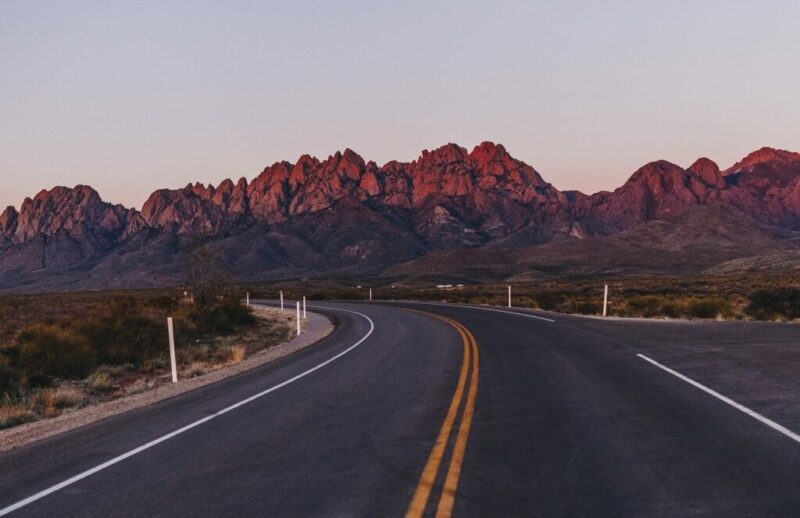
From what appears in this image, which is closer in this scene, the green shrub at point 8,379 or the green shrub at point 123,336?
the green shrub at point 8,379

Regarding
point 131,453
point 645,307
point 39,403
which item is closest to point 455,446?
point 131,453

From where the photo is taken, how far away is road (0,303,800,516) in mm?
5824

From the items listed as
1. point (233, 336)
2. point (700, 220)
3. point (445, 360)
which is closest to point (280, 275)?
point (700, 220)

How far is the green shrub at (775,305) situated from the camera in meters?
27.0

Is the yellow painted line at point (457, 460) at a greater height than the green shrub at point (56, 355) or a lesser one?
greater

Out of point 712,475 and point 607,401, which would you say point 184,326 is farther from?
point 712,475

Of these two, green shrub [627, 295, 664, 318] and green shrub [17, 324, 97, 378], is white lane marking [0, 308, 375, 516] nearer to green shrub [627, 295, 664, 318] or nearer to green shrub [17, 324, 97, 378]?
green shrub [17, 324, 97, 378]

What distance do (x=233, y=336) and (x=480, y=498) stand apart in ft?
82.6

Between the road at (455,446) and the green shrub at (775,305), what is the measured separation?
46.5ft

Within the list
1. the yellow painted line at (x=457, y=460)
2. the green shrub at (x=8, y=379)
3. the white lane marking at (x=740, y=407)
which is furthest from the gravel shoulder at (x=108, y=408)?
the white lane marking at (x=740, y=407)

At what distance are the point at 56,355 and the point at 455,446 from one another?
1473 cm

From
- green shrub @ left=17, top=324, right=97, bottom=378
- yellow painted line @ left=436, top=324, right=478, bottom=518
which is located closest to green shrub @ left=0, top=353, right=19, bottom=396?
green shrub @ left=17, top=324, right=97, bottom=378

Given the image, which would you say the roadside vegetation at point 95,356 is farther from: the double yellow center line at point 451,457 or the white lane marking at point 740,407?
the white lane marking at point 740,407

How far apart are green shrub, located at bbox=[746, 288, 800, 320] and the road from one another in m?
14.2
